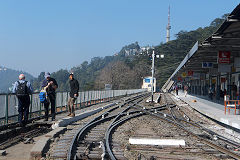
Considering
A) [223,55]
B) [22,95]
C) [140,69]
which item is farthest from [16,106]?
[140,69]

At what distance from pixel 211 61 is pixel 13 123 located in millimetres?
21216

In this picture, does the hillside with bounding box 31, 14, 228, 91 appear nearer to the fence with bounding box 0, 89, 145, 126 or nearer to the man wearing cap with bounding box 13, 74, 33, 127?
the fence with bounding box 0, 89, 145, 126

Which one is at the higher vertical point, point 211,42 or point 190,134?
point 211,42

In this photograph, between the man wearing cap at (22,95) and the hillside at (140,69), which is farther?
the hillside at (140,69)

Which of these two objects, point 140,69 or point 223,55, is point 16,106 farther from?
point 140,69

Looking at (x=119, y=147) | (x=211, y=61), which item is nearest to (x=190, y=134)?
(x=119, y=147)

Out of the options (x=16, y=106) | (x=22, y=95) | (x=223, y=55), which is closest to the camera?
(x=22, y=95)

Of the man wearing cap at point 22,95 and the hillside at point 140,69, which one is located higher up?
the hillside at point 140,69

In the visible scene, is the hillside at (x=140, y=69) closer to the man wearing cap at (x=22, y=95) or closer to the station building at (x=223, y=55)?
the station building at (x=223, y=55)

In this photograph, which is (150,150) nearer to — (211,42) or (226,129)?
(226,129)

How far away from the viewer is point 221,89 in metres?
35.1

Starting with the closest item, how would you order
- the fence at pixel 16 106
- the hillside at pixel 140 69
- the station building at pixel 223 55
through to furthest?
the fence at pixel 16 106
the station building at pixel 223 55
the hillside at pixel 140 69

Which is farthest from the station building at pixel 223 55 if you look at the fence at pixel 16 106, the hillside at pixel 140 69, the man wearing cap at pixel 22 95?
the hillside at pixel 140 69

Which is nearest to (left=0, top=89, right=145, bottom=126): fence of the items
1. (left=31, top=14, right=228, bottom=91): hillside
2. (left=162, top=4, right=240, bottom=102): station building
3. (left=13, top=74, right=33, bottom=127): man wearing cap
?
(left=13, top=74, right=33, bottom=127): man wearing cap
